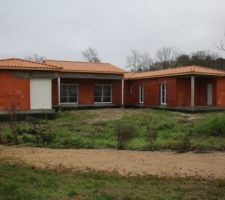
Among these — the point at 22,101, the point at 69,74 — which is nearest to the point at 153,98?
the point at 69,74

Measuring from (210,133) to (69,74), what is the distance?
15881 millimetres

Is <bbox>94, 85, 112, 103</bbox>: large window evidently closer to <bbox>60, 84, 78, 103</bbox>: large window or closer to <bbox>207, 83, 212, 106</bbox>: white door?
<bbox>60, 84, 78, 103</bbox>: large window

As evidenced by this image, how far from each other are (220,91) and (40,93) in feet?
45.8

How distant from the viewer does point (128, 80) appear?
34812 millimetres

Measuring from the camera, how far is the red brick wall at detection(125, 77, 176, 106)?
96.7 feet

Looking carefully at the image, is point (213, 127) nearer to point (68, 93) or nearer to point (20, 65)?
point (20, 65)

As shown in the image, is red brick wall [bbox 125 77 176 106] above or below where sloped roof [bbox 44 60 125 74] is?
below

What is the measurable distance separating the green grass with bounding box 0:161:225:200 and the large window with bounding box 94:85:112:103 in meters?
23.3

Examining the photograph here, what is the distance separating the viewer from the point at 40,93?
76.3ft

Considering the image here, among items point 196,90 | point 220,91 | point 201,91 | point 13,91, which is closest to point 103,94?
point 196,90

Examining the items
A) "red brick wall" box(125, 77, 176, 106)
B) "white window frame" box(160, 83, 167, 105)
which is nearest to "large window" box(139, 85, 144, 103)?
"red brick wall" box(125, 77, 176, 106)

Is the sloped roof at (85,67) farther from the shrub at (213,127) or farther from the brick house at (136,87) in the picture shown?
the shrub at (213,127)

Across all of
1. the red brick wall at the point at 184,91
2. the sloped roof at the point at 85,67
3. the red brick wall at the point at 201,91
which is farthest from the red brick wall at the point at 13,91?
the red brick wall at the point at 201,91

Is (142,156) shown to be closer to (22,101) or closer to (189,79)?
(22,101)
